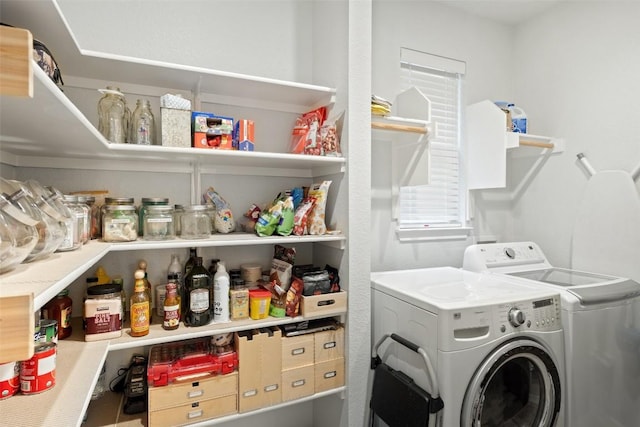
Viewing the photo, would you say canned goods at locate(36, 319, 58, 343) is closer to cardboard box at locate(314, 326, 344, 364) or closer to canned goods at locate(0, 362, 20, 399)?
canned goods at locate(0, 362, 20, 399)

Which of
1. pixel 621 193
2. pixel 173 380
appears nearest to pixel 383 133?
pixel 621 193

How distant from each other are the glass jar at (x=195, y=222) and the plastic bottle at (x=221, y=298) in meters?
0.21

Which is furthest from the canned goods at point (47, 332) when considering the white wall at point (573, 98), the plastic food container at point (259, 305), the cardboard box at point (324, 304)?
the white wall at point (573, 98)

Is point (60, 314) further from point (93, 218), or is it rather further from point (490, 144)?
point (490, 144)

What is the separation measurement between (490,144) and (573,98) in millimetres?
700

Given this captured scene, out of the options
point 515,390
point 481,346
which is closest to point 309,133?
point 481,346

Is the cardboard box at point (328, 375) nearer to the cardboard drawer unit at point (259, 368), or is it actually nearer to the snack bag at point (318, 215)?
the cardboard drawer unit at point (259, 368)

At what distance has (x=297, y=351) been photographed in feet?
5.39

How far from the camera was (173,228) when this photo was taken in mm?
1591

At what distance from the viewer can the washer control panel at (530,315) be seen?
59.1 inches

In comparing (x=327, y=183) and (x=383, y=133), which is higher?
(x=383, y=133)

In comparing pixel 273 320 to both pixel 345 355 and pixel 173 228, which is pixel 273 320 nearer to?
pixel 345 355

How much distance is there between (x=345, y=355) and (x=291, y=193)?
0.90 meters

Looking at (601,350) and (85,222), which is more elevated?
(85,222)
